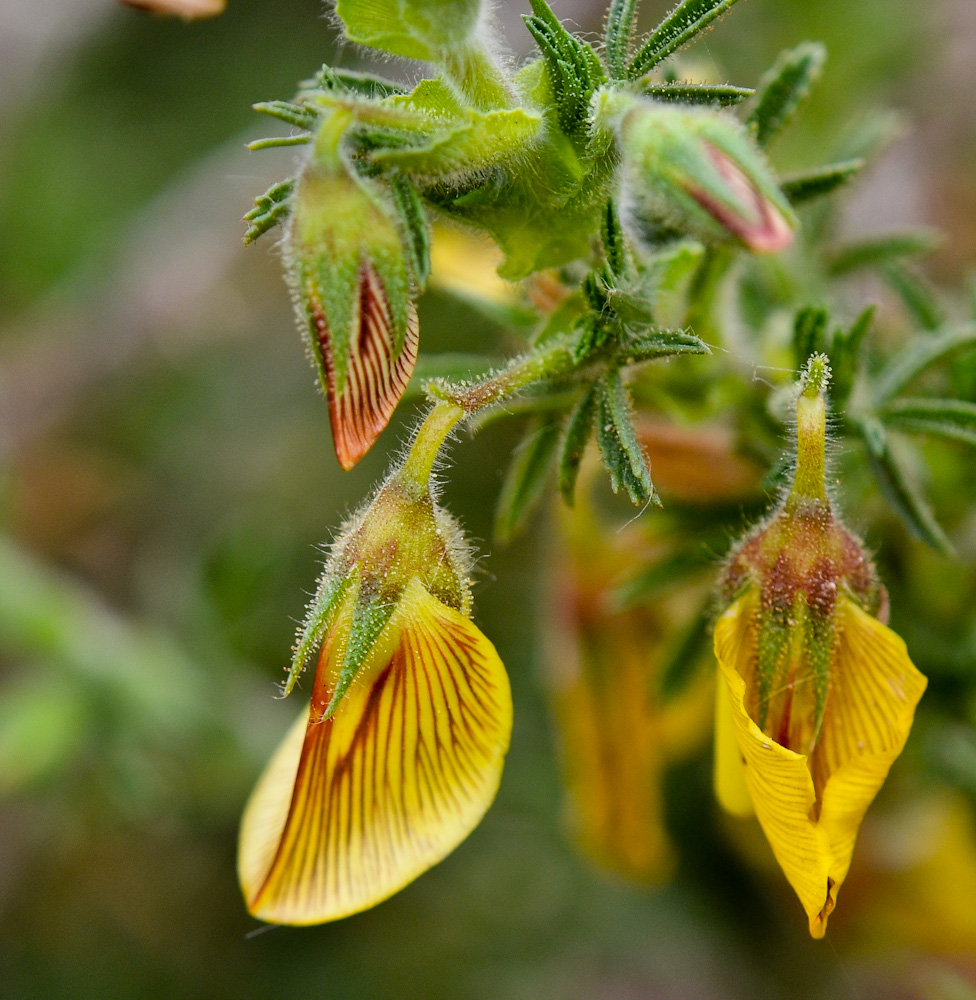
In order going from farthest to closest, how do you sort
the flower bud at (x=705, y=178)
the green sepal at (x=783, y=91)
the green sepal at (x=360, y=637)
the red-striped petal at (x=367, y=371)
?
the green sepal at (x=783, y=91) < the green sepal at (x=360, y=637) < the red-striped petal at (x=367, y=371) < the flower bud at (x=705, y=178)

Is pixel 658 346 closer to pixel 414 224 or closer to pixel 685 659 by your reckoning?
pixel 414 224

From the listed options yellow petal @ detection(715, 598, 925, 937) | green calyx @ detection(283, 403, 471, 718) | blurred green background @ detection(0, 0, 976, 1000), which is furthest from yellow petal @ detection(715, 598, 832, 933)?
blurred green background @ detection(0, 0, 976, 1000)

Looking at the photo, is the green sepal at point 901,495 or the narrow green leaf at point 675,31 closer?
the narrow green leaf at point 675,31

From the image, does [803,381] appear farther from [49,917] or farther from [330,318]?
[49,917]

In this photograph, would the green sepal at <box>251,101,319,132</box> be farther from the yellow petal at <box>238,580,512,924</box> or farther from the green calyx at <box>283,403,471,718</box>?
the yellow petal at <box>238,580,512,924</box>

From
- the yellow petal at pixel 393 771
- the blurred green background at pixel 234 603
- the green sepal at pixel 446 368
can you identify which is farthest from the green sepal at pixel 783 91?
the blurred green background at pixel 234 603

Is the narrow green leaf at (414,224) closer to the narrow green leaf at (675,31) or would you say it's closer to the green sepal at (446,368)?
the narrow green leaf at (675,31)

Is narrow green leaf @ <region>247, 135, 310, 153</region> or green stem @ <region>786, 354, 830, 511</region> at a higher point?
narrow green leaf @ <region>247, 135, 310, 153</region>
